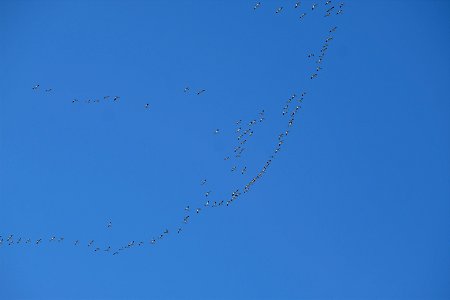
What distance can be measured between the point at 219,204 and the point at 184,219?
1.32m

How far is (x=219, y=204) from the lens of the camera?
273ft

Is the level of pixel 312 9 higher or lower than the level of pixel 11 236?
higher

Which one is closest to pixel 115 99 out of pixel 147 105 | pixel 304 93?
pixel 147 105

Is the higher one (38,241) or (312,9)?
(312,9)

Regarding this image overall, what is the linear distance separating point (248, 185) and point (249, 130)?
192 centimetres

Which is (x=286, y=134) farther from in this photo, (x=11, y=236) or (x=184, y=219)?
(x=11, y=236)

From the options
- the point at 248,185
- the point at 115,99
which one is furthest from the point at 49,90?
the point at 248,185

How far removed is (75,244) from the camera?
83188mm

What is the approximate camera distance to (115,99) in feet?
275

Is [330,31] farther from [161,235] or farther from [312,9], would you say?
[161,235]

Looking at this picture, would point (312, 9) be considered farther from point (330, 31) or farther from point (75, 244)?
point (75, 244)

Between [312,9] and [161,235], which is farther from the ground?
[312,9]

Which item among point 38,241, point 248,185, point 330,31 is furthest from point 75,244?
point 330,31

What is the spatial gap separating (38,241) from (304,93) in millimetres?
10583
